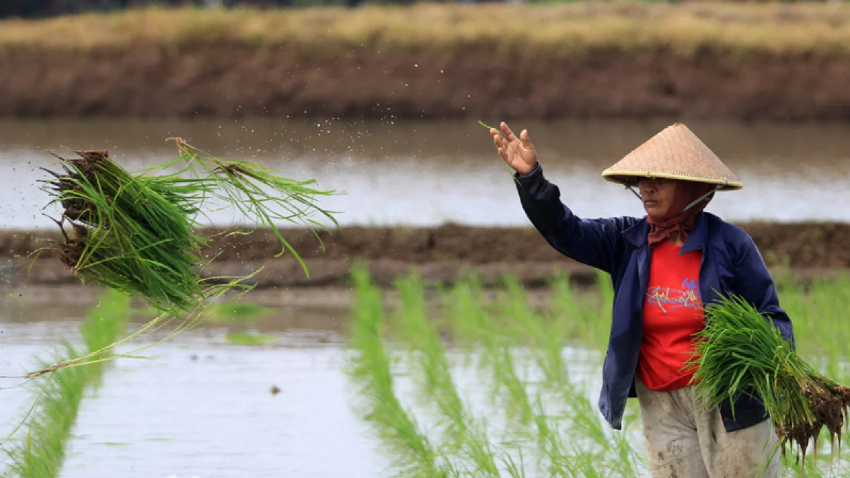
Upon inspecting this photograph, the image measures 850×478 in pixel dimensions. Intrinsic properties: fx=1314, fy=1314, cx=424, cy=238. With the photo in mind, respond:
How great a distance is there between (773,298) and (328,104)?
28.0 ft

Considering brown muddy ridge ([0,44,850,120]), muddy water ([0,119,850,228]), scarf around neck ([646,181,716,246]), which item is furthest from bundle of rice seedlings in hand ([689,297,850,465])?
brown muddy ridge ([0,44,850,120])

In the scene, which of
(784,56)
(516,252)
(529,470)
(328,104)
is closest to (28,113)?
(328,104)

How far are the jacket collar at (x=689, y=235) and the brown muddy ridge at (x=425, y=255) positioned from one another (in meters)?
4.35

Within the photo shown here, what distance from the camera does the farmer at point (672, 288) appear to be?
278cm

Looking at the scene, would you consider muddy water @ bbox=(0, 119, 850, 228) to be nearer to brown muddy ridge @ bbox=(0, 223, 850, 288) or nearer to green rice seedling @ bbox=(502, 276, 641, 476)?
brown muddy ridge @ bbox=(0, 223, 850, 288)

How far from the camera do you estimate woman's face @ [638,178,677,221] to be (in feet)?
9.36

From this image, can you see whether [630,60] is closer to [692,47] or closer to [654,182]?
[692,47]

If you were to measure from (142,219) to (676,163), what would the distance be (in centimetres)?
124

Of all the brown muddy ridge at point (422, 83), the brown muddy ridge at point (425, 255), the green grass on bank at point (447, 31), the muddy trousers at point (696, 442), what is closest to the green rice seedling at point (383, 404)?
the muddy trousers at point (696, 442)

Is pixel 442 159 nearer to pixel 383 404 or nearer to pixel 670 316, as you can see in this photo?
pixel 383 404

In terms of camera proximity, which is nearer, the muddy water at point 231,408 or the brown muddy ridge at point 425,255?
the muddy water at point 231,408

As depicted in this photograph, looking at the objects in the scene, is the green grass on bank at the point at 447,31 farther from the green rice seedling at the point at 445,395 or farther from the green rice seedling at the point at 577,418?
the green rice seedling at the point at 577,418

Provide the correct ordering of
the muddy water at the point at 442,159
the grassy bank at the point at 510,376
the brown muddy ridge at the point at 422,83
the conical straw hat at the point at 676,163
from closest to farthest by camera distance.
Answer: the conical straw hat at the point at 676,163, the grassy bank at the point at 510,376, the muddy water at the point at 442,159, the brown muddy ridge at the point at 422,83

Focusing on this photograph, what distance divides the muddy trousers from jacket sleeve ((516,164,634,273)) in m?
0.29
